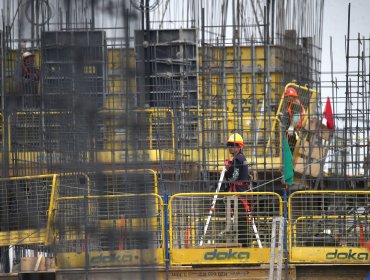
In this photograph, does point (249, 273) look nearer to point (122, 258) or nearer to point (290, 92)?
point (290, 92)

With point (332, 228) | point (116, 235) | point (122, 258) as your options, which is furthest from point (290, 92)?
point (116, 235)

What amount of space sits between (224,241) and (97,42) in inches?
321

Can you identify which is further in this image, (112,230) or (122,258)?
(122,258)

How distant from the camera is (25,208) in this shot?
15.7 m

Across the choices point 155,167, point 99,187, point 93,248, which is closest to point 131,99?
point 99,187

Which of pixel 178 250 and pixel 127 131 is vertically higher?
pixel 127 131

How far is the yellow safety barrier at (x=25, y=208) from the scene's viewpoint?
14992mm

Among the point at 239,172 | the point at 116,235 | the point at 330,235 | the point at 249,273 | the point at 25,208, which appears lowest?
the point at 249,273

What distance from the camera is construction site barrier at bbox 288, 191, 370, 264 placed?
1508 cm

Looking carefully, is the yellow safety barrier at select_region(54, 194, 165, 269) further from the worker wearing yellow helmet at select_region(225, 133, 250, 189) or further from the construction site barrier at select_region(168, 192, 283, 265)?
the worker wearing yellow helmet at select_region(225, 133, 250, 189)

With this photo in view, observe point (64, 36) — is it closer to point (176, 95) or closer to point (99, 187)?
point (99, 187)

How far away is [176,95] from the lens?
19.5 metres

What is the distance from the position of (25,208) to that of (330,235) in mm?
3992

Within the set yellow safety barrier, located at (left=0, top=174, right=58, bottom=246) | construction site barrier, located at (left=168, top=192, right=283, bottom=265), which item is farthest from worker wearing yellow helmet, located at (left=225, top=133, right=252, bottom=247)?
yellow safety barrier, located at (left=0, top=174, right=58, bottom=246)
